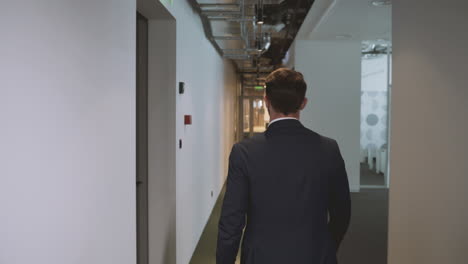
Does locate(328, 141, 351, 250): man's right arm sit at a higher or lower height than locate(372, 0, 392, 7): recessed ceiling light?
lower

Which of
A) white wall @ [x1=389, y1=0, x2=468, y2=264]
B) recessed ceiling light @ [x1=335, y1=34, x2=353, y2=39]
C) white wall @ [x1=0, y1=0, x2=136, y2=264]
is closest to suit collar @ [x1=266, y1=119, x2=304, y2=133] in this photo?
white wall @ [x1=0, y1=0, x2=136, y2=264]

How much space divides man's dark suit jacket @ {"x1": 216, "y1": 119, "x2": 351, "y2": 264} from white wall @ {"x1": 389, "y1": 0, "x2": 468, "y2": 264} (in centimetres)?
94

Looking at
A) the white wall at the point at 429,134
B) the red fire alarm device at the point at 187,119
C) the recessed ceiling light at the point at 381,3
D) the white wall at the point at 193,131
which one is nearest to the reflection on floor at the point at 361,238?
the white wall at the point at 193,131

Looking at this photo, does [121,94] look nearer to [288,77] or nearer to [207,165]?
[288,77]

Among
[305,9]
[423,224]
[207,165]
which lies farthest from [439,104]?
[305,9]

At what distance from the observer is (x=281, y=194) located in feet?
4.65

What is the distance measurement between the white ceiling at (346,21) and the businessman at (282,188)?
3.02 metres

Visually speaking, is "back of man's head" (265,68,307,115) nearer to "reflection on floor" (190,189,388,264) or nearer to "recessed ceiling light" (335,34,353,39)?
"reflection on floor" (190,189,388,264)

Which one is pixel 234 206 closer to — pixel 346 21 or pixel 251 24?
pixel 251 24

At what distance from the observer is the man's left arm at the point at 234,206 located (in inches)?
56.6

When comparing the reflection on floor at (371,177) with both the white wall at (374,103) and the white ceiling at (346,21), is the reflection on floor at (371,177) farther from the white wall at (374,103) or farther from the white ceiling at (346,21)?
the white ceiling at (346,21)

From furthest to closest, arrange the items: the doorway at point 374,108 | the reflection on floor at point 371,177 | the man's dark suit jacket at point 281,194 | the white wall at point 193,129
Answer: the doorway at point 374,108 → the reflection on floor at point 371,177 → the white wall at point 193,129 → the man's dark suit jacket at point 281,194

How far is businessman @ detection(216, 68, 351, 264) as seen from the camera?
142 centimetres

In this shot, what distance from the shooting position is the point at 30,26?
1.00 metres
